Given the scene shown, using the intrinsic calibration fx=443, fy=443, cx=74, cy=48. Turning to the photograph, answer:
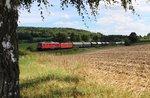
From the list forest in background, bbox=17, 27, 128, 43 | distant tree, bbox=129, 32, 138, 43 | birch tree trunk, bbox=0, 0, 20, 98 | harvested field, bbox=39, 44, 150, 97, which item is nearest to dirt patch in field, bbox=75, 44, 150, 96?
harvested field, bbox=39, 44, 150, 97

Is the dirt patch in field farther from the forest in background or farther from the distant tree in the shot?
the distant tree

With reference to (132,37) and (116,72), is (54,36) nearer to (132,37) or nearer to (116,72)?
(132,37)

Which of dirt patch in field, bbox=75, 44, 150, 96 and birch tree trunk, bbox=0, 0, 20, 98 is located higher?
birch tree trunk, bbox=0, 0, 20, 98

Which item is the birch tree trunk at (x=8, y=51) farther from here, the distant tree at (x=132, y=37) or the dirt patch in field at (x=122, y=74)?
the distant tree at (x=132, y=37)

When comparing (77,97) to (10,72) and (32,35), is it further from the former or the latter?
(32,35)

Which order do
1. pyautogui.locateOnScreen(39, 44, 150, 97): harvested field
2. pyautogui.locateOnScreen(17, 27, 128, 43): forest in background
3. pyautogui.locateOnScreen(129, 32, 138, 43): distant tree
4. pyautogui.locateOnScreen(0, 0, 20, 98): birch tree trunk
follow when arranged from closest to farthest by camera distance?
pyautogui.locateOnScreen(0, 0, 20, 98): birch tree trunk, pyautogui.locateOnScreen(39, 44, 150, 97): harvested field, pyautogui.locateOnScreen(17, 27, 128, 43): forest in background, pyautogui.locateOnScreen(129, 32, 138, 43): distant tree

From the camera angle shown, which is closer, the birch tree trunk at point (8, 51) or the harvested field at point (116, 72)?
the birch tree trunk at point (8, 51)

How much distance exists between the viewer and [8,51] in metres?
6.26

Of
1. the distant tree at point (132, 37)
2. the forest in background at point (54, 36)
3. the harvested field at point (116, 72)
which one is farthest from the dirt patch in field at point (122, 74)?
the distant tree at point (132, 37)

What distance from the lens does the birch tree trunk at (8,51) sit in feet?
20.3

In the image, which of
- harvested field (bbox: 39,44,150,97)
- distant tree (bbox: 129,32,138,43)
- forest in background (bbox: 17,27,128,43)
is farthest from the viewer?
distant tree (bbox: 129,32,138,43)

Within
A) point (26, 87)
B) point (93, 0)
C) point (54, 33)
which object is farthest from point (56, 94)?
point (54, 33)

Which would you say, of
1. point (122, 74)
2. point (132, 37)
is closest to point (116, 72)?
point (122, 74)

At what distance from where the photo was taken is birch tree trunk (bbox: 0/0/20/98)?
619 centimetres
